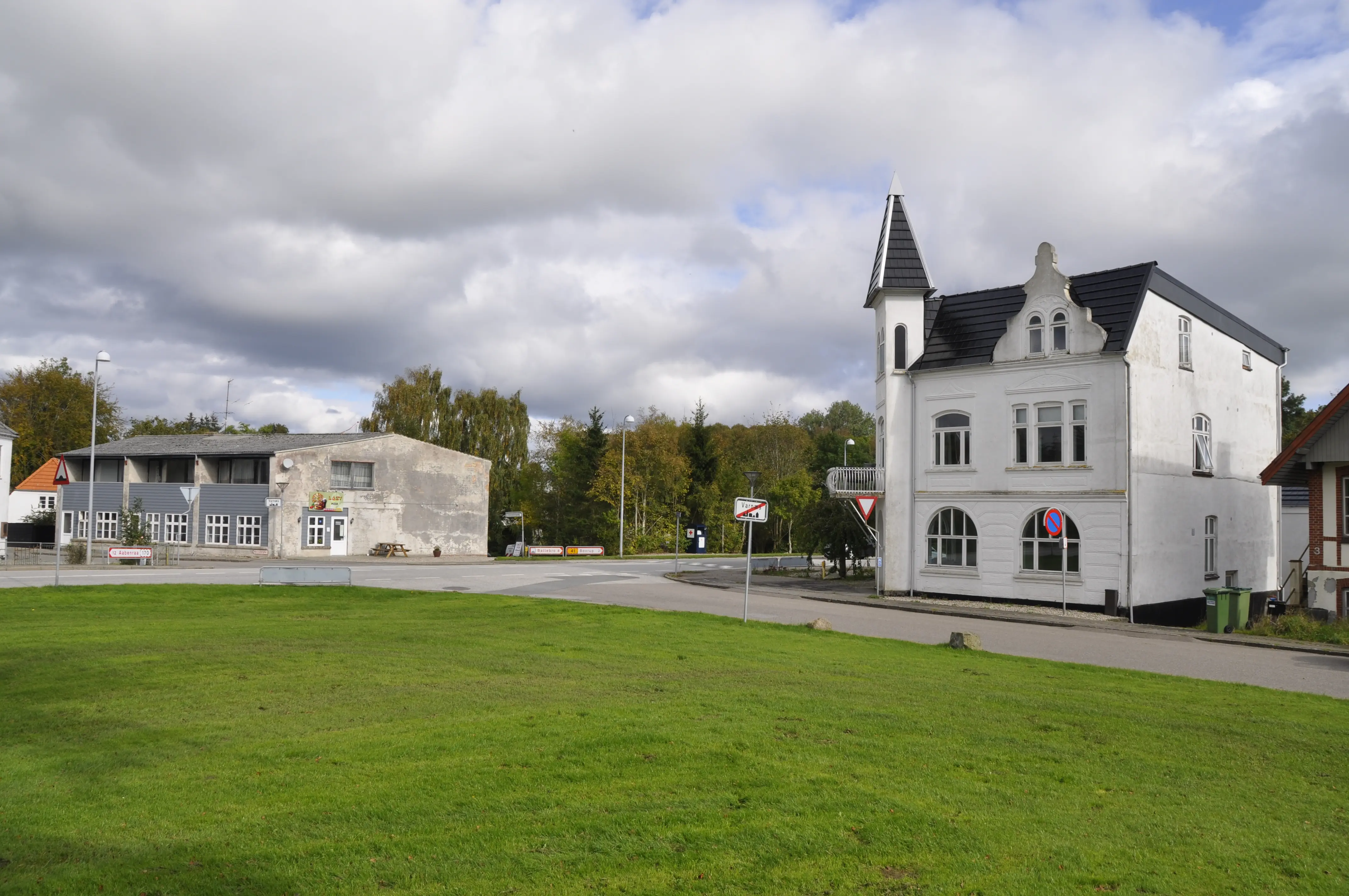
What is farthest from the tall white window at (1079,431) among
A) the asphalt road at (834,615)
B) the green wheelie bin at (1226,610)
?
the asphalt road at (834,615)

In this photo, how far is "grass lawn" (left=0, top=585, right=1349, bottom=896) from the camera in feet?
17.0

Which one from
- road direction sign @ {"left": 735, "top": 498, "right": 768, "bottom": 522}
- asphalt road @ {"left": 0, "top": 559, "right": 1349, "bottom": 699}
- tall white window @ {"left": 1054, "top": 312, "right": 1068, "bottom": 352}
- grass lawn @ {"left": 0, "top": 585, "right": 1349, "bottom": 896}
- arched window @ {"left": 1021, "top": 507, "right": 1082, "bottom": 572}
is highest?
tall white window @ {"left": 1054, "top": 312, "right": 1068, "bottom": 352}

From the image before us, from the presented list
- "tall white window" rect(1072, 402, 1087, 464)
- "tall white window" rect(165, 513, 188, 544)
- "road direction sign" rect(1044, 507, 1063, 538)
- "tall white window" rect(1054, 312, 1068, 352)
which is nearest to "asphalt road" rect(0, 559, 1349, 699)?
"road direction sign" rect(1044, 507, 1063, 538)

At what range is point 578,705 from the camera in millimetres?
9508

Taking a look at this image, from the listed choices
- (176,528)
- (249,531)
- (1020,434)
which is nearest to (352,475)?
(249,531)

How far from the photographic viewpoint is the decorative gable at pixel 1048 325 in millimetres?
28250

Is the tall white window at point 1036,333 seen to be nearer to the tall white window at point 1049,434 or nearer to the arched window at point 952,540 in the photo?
the tall white window at point 1049,434

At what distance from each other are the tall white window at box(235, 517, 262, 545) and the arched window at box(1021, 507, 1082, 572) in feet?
133

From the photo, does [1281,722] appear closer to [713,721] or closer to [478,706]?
[713,721]

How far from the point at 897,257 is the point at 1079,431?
29.2ft

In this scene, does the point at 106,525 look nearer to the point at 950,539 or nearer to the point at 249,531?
the point at 249,531

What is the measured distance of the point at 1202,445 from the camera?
31203 millimetres

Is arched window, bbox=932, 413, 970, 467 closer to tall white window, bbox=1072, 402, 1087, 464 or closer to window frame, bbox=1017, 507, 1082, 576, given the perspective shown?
window frame, bbox=1017, 507, 1082, 576

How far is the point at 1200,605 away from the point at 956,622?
37.8 ft
